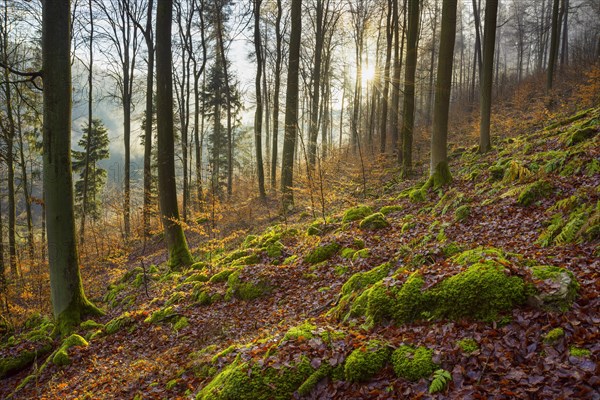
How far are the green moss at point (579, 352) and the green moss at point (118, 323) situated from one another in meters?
7.57

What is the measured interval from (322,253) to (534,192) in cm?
456

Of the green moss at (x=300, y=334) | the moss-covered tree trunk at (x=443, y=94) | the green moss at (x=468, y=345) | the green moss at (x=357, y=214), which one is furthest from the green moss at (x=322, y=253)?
the green moss at (x=468, y=345)

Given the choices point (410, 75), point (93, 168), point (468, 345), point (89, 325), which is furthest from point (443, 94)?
point (93, 168)

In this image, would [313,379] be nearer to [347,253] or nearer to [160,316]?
[347,253]

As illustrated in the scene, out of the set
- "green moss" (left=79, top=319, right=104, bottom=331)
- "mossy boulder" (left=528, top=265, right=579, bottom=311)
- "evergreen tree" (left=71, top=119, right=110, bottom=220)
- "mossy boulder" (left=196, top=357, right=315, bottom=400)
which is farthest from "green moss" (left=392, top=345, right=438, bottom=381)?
"evergreen tree" (left=71, top=119, right=110, bottom=220)

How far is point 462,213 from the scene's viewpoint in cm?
768

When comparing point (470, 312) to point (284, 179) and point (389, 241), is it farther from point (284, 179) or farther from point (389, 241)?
point (284, 179)

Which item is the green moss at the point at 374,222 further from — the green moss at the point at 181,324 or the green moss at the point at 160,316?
the green moss at the point at 160,316

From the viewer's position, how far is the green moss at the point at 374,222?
348 inches

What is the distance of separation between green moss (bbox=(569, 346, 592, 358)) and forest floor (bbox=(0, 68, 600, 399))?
0.03ft

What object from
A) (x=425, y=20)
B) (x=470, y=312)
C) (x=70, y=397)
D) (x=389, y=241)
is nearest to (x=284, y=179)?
(x=389, y=241)

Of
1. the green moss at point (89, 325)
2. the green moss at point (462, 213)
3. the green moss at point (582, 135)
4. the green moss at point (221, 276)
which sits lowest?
the green moss at point (89, 325)

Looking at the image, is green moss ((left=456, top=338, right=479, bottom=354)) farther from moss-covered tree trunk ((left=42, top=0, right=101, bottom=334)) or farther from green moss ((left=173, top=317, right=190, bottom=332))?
moss-covered tree trunk ((left=42, top=0, right=101, bottom=334))

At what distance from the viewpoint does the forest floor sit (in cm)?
305
